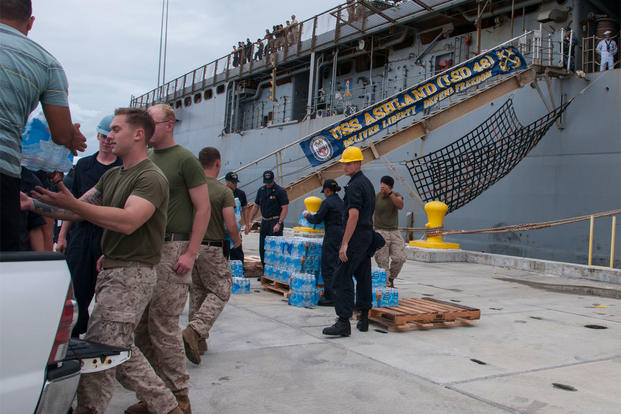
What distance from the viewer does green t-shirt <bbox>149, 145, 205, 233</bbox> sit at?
299 cm

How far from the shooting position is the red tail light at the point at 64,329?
1668 millimetres

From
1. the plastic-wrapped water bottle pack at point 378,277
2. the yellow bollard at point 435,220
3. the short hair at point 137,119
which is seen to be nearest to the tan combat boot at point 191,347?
the short hair at point 137,119

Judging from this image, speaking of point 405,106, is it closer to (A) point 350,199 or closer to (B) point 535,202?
(B) point 535,202

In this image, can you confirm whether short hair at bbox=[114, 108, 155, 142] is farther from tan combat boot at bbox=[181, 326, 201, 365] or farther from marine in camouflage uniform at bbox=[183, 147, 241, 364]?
tan combat boot at bbox=[181, 326, 201, 365]

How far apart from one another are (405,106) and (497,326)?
723cm

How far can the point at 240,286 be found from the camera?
272 inches

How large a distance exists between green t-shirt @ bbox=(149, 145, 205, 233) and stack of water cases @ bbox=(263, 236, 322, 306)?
10.6 feet

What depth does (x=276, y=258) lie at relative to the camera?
23.0 ft

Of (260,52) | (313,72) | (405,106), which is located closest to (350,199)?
(405,106)

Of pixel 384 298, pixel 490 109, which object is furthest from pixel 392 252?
pixel 490 109

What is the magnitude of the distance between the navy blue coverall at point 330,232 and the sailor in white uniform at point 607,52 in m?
8.86

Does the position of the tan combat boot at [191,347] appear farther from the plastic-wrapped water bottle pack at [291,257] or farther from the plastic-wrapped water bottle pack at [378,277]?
the plastic-wrapped water bottle pack at [378,277]

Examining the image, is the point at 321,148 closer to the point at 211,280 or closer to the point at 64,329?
the point at 211,280

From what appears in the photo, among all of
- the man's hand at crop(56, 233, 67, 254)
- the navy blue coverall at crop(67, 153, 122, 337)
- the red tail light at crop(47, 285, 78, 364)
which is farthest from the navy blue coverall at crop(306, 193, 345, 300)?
the red tail light at crop(47, 285, 78, 364)
